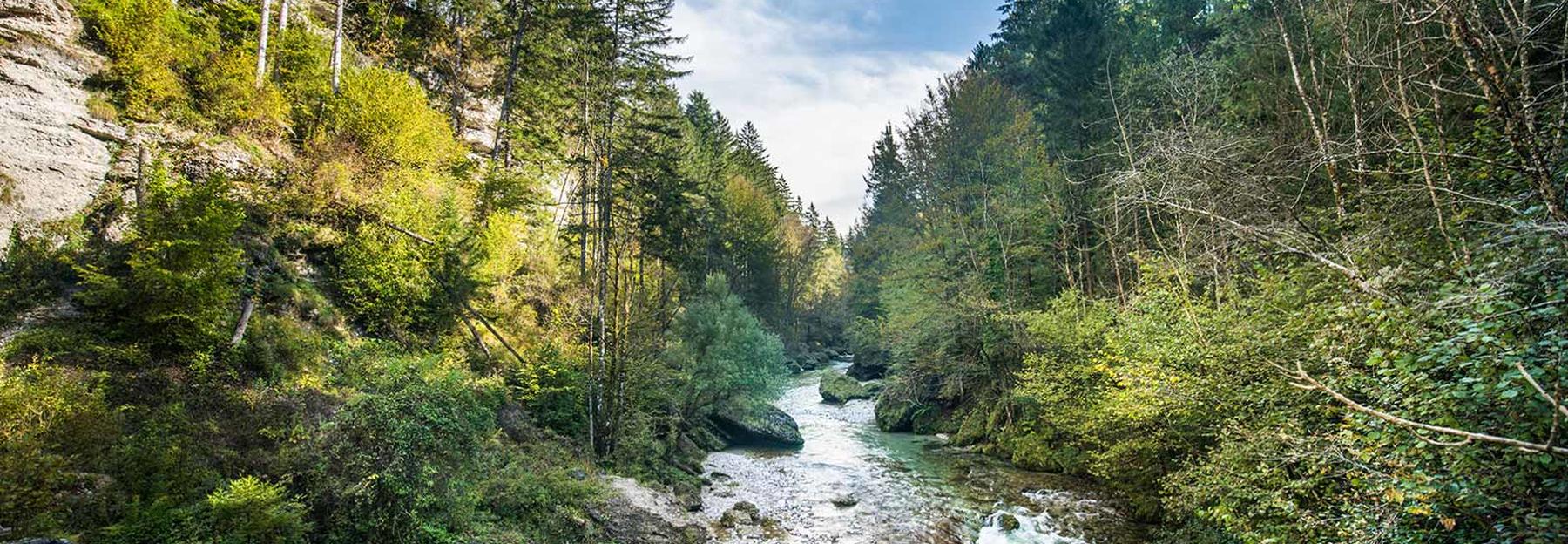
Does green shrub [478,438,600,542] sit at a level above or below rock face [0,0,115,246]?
below

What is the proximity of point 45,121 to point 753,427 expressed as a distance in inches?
678

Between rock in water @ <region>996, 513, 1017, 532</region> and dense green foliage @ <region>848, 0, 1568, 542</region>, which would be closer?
dense green foliage @ <region>848, 0, 1568, 542</region>

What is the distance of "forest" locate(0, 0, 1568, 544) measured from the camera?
490 cm

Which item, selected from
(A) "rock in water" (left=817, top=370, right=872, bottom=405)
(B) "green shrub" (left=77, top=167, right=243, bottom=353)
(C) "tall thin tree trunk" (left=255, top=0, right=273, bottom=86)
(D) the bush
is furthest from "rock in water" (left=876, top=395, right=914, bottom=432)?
(C) "tall thin tree trunk" (left=255, top=0, right=273, bottom=86)

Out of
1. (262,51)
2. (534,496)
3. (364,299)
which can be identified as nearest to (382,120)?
(262,51)

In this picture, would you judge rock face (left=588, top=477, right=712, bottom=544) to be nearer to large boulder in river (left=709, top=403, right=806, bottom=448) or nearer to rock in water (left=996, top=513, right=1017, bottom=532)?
rock in water (left=996, top=513, right=1017, bottom=532)

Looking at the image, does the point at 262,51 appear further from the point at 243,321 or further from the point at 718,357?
the point at 718,357

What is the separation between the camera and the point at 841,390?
99.8ft

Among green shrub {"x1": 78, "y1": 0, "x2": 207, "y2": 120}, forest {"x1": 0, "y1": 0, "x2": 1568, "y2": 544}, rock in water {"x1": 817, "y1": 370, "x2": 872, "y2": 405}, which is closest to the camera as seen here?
forest {"x1": 0, "y1": 0, "x2": 1568, "y2": 544}

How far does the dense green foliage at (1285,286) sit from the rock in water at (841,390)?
7.47m

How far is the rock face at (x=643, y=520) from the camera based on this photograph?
9531mm

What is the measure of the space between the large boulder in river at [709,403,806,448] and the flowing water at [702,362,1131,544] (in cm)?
77

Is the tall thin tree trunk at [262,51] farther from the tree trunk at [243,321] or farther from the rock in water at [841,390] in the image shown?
the rock in water at [841,390]

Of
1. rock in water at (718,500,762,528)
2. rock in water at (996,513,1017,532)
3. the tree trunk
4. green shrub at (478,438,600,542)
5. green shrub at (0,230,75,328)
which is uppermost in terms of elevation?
green shrub at (0,230,75,328)
